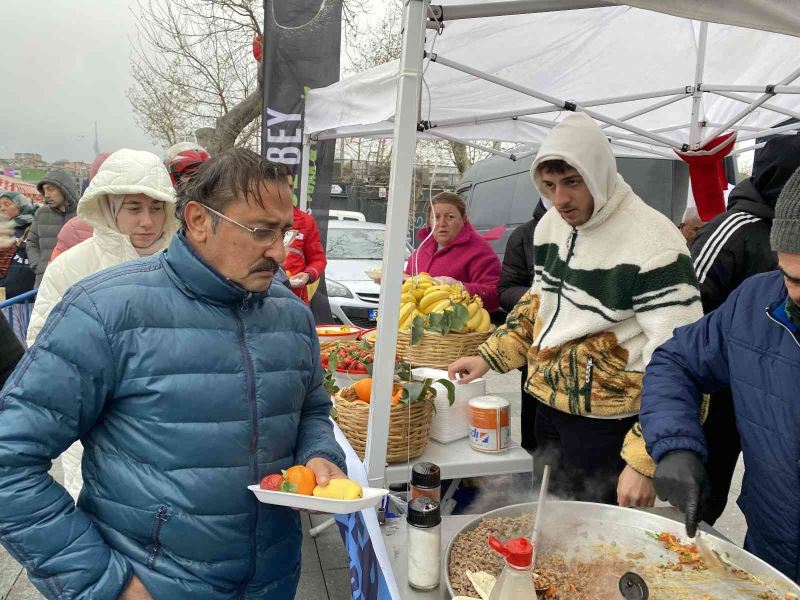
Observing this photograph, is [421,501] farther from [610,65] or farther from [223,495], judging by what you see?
[610,65]

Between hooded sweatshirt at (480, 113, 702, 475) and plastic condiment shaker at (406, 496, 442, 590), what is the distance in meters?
0.77

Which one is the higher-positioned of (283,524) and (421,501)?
(421,501)

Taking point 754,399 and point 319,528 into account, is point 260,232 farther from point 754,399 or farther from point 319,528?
point 319,528

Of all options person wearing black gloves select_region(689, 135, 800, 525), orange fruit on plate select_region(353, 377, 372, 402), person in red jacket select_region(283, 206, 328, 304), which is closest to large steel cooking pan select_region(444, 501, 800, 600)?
orange fruit on plate select_region(353, 377, 372, 402)

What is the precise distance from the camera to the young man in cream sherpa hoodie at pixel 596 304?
177 centimetres

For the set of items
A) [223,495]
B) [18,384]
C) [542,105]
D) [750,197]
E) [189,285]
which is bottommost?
[223,495]

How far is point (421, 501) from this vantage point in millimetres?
1358

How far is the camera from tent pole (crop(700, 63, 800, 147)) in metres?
3.62

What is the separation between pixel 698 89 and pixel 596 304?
9.94 ft

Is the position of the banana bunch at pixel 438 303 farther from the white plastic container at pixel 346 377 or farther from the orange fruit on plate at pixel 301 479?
the orange fruit on plate at pixel 301 479

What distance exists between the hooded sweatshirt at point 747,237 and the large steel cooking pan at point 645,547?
1.26 m

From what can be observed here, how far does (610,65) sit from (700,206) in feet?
5.81

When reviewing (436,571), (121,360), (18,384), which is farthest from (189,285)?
(436,571)

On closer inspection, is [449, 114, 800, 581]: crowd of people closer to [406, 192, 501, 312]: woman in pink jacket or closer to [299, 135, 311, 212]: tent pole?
[406, 192, 501, 312]: woman in pink jacket
